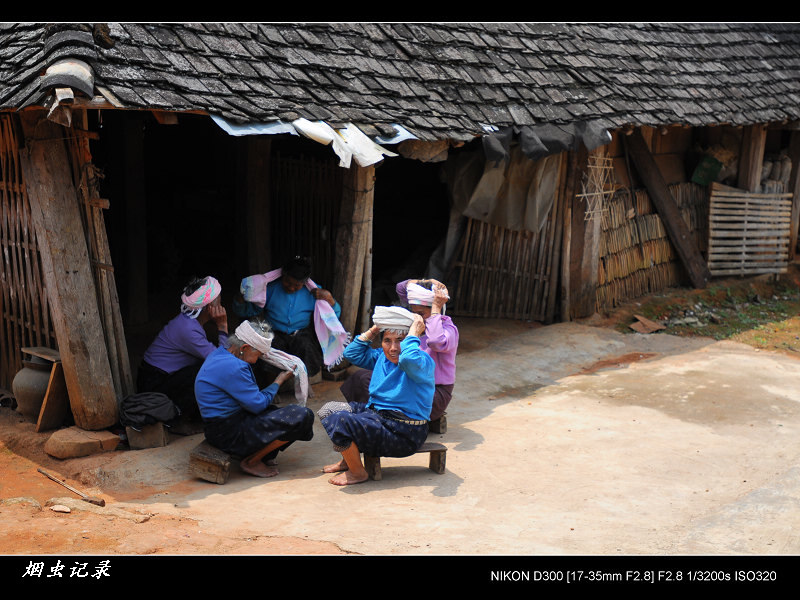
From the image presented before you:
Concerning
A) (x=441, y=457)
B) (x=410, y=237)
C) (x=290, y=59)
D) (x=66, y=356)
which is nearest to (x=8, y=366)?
(x=66, y=356)

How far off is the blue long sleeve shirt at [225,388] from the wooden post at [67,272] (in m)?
1.15

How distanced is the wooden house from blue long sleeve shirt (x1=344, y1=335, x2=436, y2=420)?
A: 181cm

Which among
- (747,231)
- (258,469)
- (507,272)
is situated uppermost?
(747,231)

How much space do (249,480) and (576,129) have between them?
5.42m

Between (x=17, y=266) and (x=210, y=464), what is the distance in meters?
2.72

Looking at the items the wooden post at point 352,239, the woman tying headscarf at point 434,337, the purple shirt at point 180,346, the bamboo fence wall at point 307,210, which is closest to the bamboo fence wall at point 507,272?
the bamboo fence wall at point 307,210

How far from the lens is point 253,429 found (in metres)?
6.27

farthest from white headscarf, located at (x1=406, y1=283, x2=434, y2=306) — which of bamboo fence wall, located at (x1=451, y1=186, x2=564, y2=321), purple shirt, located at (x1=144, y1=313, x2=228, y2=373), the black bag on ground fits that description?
bamboo fence wall, located at (x1=451, y1=186, x2=564, y2=321)

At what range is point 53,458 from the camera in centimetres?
681

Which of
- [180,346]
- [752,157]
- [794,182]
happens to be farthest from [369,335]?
[794,182]

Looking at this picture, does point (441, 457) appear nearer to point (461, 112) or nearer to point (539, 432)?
point (539, 432)

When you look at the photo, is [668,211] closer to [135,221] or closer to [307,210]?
[307,210]

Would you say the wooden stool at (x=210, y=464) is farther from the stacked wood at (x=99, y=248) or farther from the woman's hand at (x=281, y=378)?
the stacked wood at (x=99, y=248)
